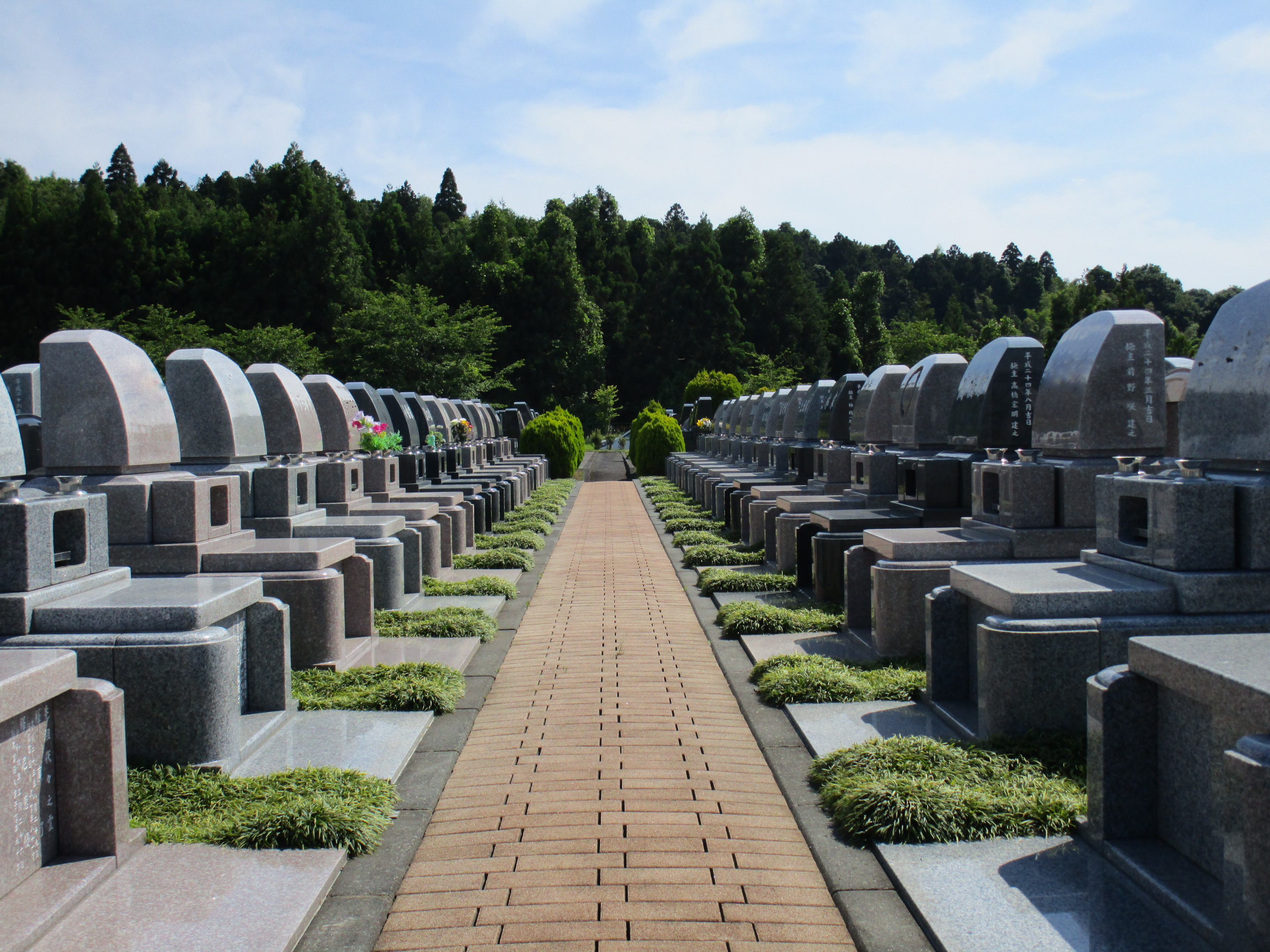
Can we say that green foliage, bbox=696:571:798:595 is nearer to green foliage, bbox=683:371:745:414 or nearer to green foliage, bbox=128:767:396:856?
green foliage, bbox=128:767:396:856

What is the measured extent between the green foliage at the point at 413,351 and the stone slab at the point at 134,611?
27.8 metres

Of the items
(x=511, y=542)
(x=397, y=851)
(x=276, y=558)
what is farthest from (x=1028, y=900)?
(x=511, y=542)

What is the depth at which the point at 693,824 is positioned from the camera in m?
3.95

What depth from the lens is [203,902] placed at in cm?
322

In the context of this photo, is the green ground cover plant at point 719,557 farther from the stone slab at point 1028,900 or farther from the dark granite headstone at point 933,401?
the stone slab at point 1028,900

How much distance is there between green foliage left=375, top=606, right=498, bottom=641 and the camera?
7461mm

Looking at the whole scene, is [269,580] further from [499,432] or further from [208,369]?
[499,432]

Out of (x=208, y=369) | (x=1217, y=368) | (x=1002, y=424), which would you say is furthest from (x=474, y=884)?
(x=1002, y=424)

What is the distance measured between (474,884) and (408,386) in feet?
103

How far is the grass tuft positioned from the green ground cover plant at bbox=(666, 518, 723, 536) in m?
2.24

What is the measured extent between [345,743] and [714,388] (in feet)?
111

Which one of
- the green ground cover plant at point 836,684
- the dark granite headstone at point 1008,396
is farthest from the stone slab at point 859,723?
the dark granite headstone at point 1008,396

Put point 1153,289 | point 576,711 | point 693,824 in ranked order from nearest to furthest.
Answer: point 693,824 < point 576,711 < point 1153,289

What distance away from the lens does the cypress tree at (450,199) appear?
71938 millimetres
